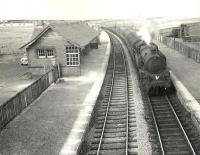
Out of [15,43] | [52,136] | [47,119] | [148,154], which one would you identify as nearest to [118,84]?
[47,119]

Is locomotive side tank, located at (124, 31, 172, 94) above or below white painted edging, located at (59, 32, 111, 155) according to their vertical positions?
above

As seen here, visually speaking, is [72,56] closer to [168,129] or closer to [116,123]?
[116,123]

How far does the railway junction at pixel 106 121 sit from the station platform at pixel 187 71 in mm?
79

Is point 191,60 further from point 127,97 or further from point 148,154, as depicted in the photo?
point 148,154

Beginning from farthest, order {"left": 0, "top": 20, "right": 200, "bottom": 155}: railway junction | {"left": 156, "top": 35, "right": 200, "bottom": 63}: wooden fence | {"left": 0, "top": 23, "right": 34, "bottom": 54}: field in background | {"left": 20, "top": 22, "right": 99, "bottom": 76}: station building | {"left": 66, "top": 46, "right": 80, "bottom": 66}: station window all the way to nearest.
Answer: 1. {"left": 0, "top": 23, "right": 34, "bottom": 54}: field in background
2. {"left": 156, "top": 35, "right": 200, "bottom": 63}: wooden fence
3. {"left": 66, "top": 46, "right": 80, "bottom": 66}: station window
4. {"left": 20, "top": 22, "right": 99, "bottom": 76}: station building
5. {"left": 0, "top": 20, "right": 200, "bottom": 155}: railway junction

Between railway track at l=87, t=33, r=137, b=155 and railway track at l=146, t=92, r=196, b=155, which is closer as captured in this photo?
railway track at l=146, t=92, r=196, b=155

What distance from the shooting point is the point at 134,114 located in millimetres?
18766

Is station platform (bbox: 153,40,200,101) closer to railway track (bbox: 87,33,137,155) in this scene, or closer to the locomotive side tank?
the locomotive side tank

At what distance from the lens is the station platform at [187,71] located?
23609 mm

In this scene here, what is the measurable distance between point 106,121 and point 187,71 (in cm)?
1523

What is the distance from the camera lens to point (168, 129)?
16.1 meters

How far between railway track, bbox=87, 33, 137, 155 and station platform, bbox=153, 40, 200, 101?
4623mm

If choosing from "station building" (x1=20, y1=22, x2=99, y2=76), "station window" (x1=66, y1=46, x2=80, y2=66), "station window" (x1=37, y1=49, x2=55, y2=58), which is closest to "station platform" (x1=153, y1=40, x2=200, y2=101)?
"station window" (x1=66, y1=46, x2=80, y2=66)

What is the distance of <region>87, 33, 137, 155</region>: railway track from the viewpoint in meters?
14.2
